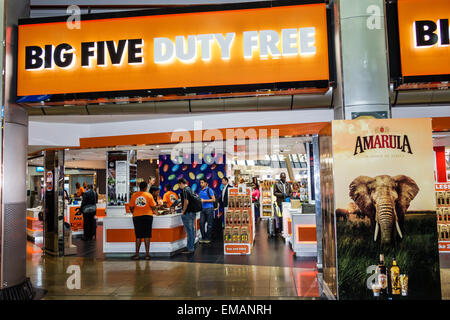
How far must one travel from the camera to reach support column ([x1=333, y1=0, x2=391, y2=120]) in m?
3.63

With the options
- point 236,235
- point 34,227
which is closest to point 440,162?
point 236,235

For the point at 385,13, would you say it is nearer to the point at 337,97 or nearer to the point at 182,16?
the point at 337,97

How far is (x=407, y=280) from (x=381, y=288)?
0.22 meters

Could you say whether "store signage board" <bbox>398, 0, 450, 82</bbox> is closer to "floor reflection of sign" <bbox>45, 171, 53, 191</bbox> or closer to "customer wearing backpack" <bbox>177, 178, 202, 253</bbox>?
"customer wearing backpack" <bbox>177, 178, 202, 253</bbox>

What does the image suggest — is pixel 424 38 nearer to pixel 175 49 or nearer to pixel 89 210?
pixel 175 49

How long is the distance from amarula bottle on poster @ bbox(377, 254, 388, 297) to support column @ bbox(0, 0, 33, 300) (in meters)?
3.99

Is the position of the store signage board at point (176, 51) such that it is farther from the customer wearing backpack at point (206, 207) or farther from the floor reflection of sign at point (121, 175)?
the floor reflection of sign at point (121, 175)

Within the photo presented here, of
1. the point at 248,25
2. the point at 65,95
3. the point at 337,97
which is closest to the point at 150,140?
the point at 65,95

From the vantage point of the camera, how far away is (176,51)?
4.27 meters

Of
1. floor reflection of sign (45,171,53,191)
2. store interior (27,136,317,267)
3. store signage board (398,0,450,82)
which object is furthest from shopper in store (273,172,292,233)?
store signage board (398,0,450,82)

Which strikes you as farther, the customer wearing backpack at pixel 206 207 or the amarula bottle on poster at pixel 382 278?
the customer wearing backpack at pixel 206 207

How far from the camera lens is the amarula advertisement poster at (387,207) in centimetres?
311

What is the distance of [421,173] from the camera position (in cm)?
315

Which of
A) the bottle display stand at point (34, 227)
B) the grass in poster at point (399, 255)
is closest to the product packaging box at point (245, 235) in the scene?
the grass in poster at point (399, 255)
